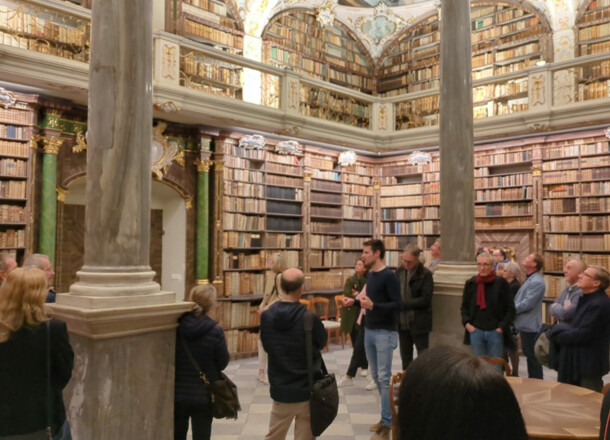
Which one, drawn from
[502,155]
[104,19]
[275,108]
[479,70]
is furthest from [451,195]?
[479,70]

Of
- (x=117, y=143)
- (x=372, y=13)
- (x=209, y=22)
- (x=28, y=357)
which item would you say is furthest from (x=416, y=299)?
(x=372, y=13)

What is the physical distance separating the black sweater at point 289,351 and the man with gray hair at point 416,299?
213 centimetres

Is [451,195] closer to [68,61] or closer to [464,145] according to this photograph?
[464,145]

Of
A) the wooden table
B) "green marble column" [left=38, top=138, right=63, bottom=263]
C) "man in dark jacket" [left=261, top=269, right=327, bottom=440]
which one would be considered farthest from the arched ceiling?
the wooden table

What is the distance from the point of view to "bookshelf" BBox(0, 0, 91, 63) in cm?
711

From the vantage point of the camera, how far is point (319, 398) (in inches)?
123

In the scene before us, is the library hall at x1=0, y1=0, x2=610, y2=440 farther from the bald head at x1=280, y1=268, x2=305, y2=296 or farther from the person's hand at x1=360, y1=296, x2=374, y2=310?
the person's hand at x1=360, y1=296, x2=374, y2=310

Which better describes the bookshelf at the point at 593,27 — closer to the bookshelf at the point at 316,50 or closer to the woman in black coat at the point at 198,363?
the bookshelf at the point at 316,50

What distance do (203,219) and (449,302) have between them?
4.62 metres

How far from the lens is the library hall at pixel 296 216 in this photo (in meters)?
2.97

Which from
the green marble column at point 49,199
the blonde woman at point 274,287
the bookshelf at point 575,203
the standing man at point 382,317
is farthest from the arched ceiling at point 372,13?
the standing man at point 382,317

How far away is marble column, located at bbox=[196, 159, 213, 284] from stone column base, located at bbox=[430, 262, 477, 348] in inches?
169

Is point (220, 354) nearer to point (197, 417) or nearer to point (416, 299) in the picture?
point (197, 417)

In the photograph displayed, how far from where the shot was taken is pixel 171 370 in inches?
127
